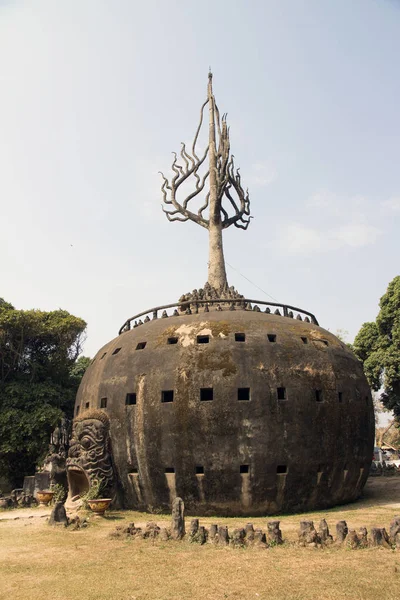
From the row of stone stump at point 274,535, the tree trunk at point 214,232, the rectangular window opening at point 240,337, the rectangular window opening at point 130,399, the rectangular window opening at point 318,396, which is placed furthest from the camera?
the tree trunk at point 214,232

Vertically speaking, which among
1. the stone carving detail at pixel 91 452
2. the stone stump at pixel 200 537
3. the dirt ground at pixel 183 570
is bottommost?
the dirt ground at pixel 183 570

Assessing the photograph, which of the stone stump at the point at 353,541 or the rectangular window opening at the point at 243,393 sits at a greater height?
the rectangular window opening at the point at 243,393

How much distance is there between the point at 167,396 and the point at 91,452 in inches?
146

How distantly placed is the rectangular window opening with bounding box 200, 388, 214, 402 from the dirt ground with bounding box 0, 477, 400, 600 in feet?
14.7

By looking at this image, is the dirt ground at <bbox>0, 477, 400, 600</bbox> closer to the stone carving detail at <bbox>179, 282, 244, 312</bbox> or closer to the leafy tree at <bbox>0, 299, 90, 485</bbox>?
the stone carving detail at <bbox>179, 282, 244, 312</bbox>

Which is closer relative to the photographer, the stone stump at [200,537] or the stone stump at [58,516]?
the stone stump at [200,537]

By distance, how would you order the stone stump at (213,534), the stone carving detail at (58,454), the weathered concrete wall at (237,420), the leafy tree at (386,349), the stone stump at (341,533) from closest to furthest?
the stone stump at (341,533)
the stone stump at (213,534)
the weathered concrete wall at (237,420)
the stone carving detail at (58,454)
the leafy tree at (386,349)

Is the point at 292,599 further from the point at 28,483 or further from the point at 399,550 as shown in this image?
the point at 28,483

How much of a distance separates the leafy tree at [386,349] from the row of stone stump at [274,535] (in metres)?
19.5

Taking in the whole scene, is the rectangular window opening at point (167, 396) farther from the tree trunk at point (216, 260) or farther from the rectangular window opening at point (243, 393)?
the tree trunk at point (216, 260)

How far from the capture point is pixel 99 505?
700 inches

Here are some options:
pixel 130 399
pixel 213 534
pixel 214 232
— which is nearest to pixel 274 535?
pixel 213 534

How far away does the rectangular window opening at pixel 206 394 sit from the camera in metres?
18.3

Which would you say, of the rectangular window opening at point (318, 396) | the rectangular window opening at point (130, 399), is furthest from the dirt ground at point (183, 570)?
the rectangular window opening at point (130, 399)
